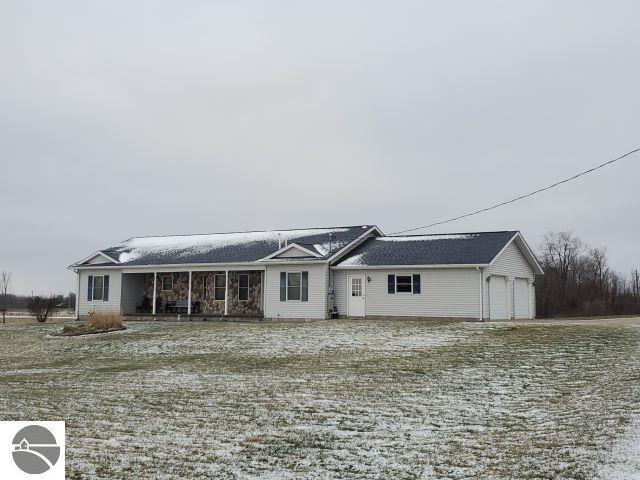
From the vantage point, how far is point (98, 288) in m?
35.5

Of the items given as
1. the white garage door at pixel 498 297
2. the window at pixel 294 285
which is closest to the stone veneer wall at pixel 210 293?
the window at pixel 294 285

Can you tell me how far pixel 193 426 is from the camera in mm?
9656

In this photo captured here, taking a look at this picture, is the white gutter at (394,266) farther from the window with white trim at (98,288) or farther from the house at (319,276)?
the window with white trim at (98,288)

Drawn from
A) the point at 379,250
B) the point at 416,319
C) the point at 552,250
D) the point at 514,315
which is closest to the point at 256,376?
the point at 416,319

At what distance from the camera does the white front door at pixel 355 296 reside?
28.9 meters

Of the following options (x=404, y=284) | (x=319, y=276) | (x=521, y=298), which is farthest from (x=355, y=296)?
(x=521, y=298)

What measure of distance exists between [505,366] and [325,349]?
19.3 ft

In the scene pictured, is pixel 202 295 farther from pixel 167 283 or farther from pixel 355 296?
pixel 355 296

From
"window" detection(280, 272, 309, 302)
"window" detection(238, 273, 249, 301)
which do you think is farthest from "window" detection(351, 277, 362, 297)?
"window" detection(238, 273, 249, 301)

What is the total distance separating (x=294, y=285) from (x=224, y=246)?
7.16 meters

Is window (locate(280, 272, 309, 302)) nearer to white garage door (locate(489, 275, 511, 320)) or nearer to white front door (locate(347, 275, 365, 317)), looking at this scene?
white front door (locate(347, 275, 365, 317))

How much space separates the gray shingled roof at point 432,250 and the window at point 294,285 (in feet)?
6.62

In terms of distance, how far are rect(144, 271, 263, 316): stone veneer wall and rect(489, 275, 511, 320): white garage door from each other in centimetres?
1101

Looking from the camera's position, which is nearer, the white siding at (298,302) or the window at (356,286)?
the window at (356,286)
